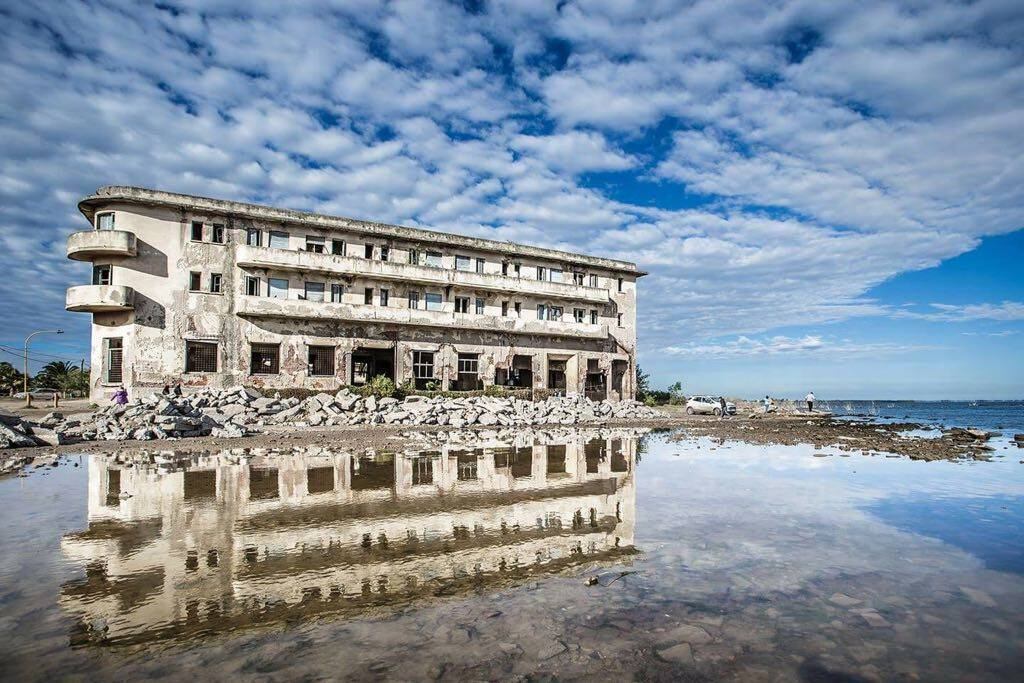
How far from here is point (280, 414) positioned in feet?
84.0

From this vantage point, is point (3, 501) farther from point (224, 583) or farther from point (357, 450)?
point (357, 450)

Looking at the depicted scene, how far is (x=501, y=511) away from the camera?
8648mm

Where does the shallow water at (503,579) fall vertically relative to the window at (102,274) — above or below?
below

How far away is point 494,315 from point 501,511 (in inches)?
1235

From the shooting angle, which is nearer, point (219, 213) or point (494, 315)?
point (219, 213)

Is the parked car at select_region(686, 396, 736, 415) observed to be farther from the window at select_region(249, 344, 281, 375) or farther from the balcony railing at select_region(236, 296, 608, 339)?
the window at select_region(249, 344, 281, 375)

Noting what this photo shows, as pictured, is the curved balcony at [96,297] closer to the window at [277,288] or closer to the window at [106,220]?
the window at [106,220]

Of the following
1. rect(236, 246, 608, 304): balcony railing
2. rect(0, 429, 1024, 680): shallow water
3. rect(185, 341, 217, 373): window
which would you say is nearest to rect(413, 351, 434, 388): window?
rect(236, 246, 608, 304): balcony railing

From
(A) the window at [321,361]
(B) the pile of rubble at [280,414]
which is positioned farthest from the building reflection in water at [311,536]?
(A) the window at [321,361]

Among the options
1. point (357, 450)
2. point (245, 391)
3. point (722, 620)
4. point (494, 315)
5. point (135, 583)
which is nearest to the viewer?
point (722, 620)

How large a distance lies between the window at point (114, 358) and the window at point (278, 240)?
938 centimetres

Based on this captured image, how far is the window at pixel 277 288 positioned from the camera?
32844 millimetres

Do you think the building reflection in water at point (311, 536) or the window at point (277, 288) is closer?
the building reflection in water at point (311, 536)

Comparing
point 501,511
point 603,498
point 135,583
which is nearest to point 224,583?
point 135,583
